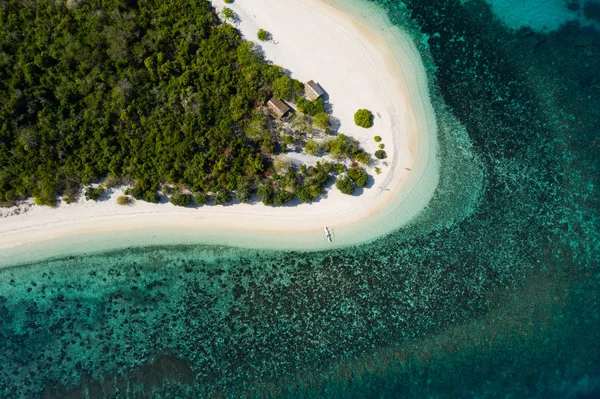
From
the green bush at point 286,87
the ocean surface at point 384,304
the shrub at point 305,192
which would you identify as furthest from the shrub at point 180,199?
the green bush at point 286,87

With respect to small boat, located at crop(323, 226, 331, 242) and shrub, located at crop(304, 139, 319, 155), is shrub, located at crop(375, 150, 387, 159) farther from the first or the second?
small boat, located at crop(323, 226, 331, 242)

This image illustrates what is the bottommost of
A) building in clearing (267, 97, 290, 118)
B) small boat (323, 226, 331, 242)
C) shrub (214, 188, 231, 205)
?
small boat (323, 226, 331, 242)

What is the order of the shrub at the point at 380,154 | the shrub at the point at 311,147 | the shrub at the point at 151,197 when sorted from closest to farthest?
1. the shrub at the point at 151,197
2. the shrub at the point at 311,147
3. the shrub at the point at 380,154

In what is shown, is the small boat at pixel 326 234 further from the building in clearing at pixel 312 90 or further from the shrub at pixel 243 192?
the building in clearing at pixel 312 90

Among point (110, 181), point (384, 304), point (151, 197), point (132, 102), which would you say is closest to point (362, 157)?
point (384, 304)

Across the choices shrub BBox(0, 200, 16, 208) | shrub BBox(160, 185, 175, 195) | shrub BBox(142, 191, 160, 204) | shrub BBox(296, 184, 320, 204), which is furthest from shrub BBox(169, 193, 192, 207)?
shrub BBox(0, 200, 16, 208)

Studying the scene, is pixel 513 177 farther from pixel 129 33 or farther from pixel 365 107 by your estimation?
pixel 129 33
